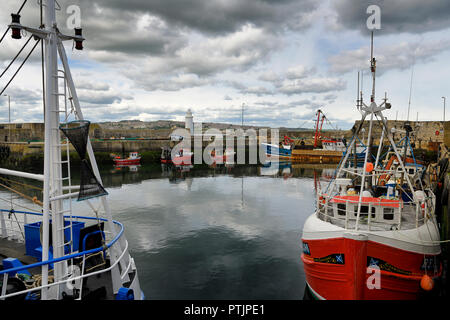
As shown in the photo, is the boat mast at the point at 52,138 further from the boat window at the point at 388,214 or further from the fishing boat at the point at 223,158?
the fishing boat at the point at 223,158

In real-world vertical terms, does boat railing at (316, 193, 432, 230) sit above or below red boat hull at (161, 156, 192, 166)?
above

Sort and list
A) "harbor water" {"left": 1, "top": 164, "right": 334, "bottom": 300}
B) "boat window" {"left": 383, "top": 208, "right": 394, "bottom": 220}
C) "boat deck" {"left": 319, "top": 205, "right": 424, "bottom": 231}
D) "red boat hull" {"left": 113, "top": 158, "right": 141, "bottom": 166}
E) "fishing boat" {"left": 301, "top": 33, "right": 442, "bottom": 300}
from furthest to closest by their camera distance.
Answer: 1. "red boat hull" {"left": 113, "top": 158, "right": 141, "bottom": 166}
2. "harbor water" {"left": 1, "top": 164, "right": 334, "bottom": 300}
3. "boat window" {"left": 383, "top": 208, "right": 394, "bottom": 220}
4. "boat deck" {"left": 319, "top": 205, "right": 424, "bottom": 231}
5. "fishing boat" {"left": 301, "top": 33, "right": 442, "bottom": 300}

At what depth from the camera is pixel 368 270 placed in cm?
871

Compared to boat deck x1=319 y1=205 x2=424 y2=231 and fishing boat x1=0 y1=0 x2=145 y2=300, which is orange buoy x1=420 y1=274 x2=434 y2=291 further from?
fishing boat x1=0 y1=0 x2=145 y2=300

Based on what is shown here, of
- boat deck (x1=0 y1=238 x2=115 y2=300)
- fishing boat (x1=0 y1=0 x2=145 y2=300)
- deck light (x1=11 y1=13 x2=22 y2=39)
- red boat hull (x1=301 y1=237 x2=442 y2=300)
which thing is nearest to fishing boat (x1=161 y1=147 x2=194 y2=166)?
boat deck (x1=0 y1=238 x2=115 y2=300)

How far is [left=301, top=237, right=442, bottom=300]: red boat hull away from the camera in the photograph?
866 cm

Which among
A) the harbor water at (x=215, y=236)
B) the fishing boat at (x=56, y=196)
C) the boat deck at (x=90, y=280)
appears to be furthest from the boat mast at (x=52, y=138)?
the harbor water at (x=215, y=236)

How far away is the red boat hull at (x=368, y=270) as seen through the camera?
341 inches

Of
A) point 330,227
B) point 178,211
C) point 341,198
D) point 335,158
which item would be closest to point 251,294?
point 330,227
